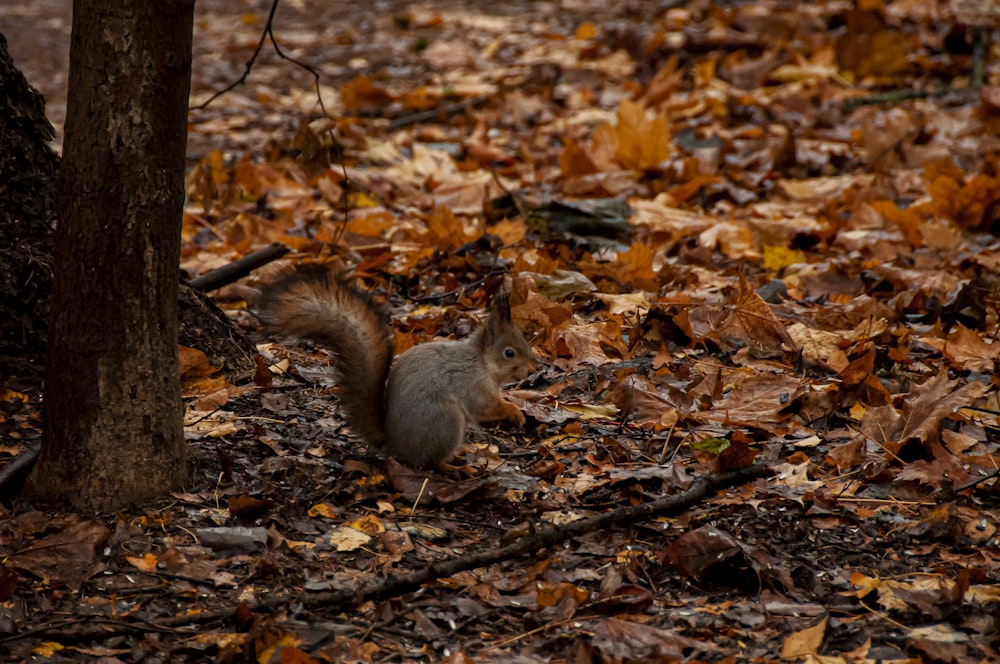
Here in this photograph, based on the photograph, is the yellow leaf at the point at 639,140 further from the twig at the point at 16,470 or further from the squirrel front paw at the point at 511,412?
the twig at the point at 16,470

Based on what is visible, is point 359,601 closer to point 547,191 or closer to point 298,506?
point 298,506

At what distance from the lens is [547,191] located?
21.7 ft

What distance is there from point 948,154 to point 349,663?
218 inches

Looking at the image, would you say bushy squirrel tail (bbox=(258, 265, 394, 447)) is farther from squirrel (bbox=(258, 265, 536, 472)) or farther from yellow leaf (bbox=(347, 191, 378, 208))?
yellow leaf (bbox=(347, 191, 378, 208))

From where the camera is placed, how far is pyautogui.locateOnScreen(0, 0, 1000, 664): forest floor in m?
2.57

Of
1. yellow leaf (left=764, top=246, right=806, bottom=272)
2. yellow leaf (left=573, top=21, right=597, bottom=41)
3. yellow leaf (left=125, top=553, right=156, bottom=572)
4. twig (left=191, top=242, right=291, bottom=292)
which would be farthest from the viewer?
yellow leaf (left=573, top=21, right=597, bottom=41)

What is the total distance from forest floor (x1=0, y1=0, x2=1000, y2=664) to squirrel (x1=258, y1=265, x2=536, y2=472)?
0.12 meters

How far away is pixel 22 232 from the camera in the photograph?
3590 mm

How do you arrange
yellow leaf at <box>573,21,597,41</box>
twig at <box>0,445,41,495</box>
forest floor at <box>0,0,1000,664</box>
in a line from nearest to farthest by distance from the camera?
1. forest floor at <box>0,0,1000,664</box>
2. twig at <box>0,445,41,495</box>
3. yellow leaf at <box>573,21,597,41</box>

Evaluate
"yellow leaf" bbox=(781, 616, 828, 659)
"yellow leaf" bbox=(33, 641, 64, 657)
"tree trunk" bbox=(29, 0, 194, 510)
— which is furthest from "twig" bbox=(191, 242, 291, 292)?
"yellow leaf" bbox=(781, 616, 828, 659)

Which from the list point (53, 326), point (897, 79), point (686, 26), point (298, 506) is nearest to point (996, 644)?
point (298, 506)

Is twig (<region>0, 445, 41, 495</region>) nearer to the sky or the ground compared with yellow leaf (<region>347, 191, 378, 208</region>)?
nearer to the ground

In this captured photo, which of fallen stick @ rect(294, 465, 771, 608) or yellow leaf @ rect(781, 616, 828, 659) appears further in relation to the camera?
fallen stick @ rect(294, 465, 771, 608)

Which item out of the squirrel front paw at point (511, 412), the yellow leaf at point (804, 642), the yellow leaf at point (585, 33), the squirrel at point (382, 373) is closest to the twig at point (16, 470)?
the squirrel at point (382, 373)
